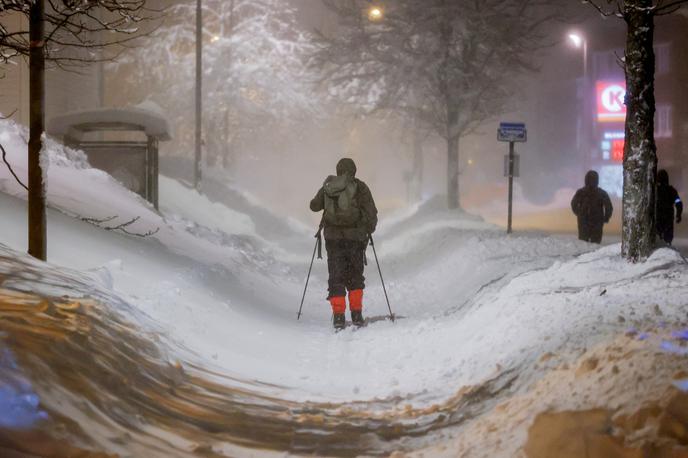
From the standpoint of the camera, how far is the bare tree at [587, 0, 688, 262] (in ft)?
32.3

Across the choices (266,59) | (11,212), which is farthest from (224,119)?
(11,212)

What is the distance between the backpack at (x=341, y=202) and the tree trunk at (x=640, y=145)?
3.22 metres

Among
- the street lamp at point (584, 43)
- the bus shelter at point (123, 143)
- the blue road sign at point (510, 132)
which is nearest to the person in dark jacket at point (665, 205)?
the blue road sign at point (510, 132)

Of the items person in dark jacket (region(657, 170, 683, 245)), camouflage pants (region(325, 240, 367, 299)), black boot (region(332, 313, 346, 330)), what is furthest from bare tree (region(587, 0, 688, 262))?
person in dark jacket (region(657, 170, 683, 245))

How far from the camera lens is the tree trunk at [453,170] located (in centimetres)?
3062

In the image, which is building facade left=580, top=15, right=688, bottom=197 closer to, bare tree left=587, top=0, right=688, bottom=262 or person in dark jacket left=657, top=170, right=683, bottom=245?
person in dark jacket left=657, top=170, right=683, bottom=245

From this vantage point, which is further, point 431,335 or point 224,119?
point 224,119

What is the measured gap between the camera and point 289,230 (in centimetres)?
3556

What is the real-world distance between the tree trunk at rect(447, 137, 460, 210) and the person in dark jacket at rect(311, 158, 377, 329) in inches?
782

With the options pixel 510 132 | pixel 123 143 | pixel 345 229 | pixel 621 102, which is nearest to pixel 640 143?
pixel 345 229

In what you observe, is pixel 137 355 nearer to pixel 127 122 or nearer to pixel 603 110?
pixel 127 122

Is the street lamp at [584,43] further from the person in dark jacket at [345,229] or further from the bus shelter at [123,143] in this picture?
the person in dark jacket at [345,229]

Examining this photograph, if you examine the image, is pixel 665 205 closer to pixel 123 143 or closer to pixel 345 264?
pixel 345 264

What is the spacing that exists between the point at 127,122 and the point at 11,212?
835 centimetres
